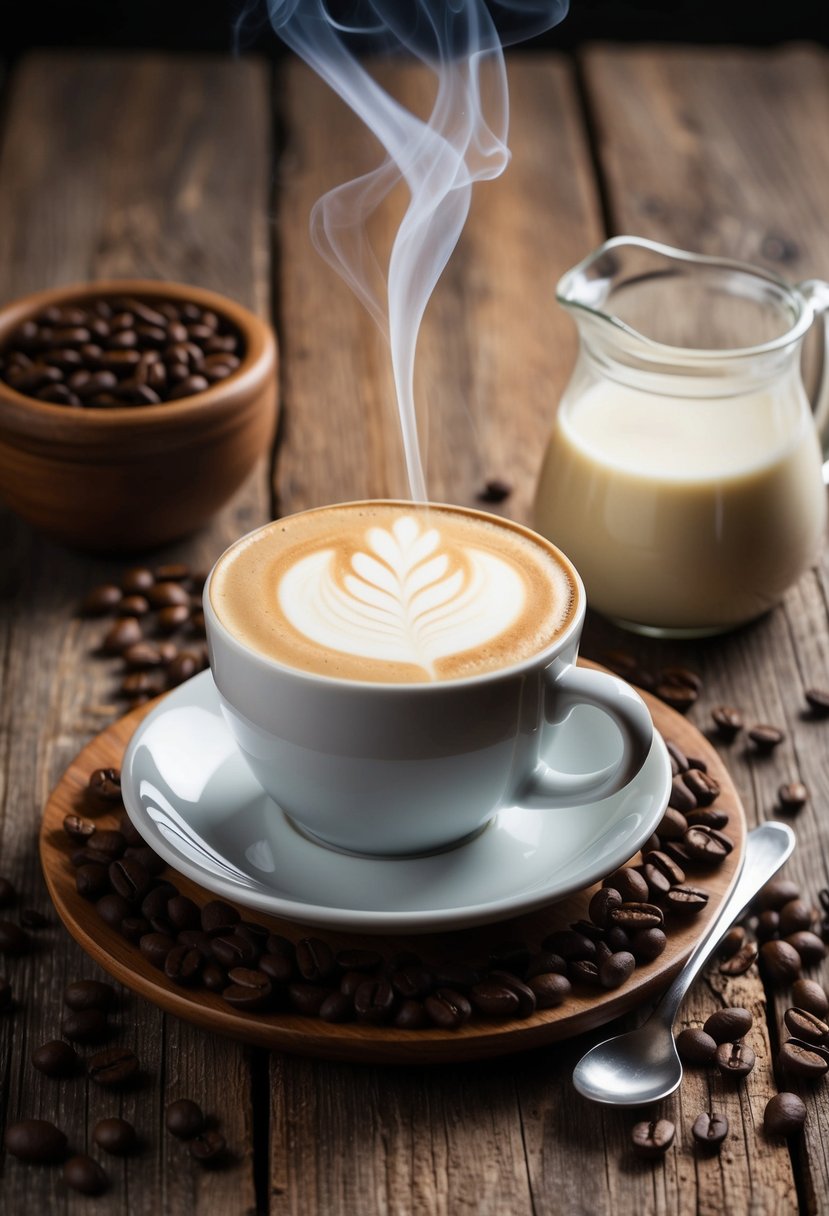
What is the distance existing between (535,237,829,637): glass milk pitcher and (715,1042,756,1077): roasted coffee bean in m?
0.68

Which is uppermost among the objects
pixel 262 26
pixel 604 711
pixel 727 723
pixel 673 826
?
pixel 604 711

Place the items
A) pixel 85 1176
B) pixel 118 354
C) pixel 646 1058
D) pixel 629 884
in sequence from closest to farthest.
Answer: pixel 85 1176, pixel 646 1058, pixel 629 884, pixel 118 354

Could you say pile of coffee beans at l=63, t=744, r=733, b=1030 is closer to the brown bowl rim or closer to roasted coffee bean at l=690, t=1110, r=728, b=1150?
roasted coffee bean at l=690, t=1110, r=728, b=1150

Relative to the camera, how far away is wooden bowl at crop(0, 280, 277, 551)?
71.0 inches

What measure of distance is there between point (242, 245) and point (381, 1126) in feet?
6.55

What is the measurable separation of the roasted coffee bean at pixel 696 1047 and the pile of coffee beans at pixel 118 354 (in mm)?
1083

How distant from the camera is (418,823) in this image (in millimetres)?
1255

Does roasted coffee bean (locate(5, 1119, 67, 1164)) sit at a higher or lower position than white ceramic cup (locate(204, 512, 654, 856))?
lower

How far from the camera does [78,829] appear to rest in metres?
Answer: 1.34

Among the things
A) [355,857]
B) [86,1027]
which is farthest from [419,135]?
[86,1027]

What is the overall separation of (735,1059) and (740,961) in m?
0.12

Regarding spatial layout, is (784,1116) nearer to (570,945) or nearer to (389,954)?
(570,945)

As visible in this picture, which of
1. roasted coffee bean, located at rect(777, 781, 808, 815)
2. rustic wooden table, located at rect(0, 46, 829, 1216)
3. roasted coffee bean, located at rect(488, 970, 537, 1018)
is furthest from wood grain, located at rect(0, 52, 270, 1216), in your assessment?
roasted coffee bean, located at rect(777, 781, 808, 815)

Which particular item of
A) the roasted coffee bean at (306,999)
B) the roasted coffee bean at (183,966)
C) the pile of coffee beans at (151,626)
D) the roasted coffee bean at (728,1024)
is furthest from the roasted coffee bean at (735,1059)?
the pile of coffee beans at (151,626)
